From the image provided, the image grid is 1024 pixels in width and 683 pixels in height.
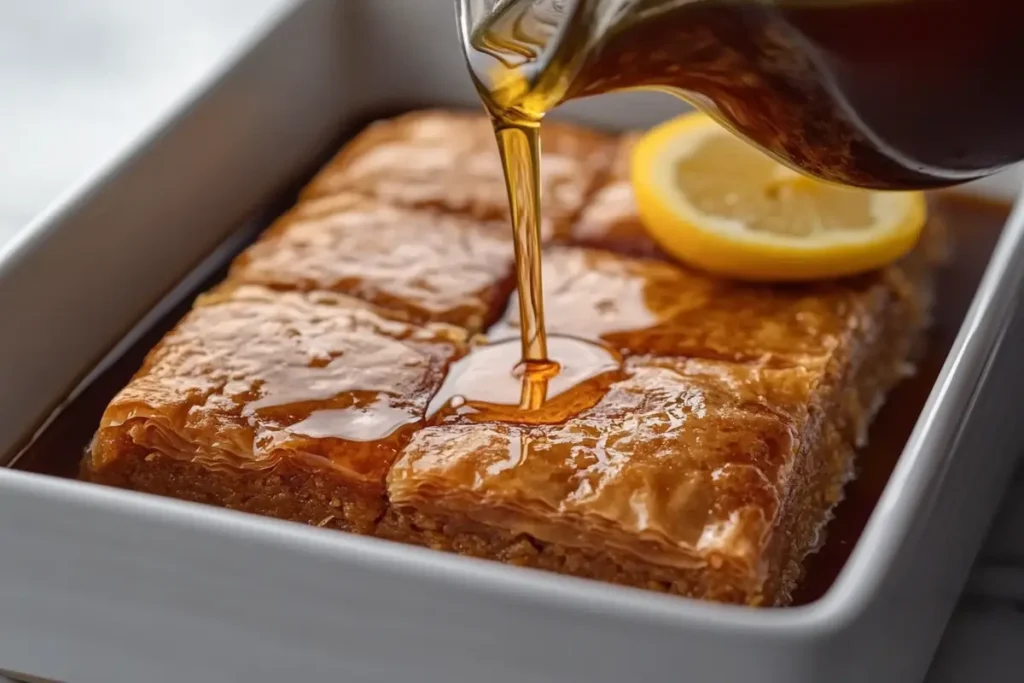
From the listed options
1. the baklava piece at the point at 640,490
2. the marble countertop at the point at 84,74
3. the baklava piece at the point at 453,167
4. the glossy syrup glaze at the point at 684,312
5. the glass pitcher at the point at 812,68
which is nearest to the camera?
the glass pitcher at the point at 812,68

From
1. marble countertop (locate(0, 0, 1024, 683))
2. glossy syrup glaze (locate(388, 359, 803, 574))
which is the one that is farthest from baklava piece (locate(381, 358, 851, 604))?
marble countertop (locate(0, 0, 1024, 683))

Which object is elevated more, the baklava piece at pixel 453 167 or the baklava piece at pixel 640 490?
the baklava piece at pixel 453 167

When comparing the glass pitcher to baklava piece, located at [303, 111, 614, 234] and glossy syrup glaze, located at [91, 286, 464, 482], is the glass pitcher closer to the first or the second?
glossy syrup glaze, located at [91, 286, 464, 482]

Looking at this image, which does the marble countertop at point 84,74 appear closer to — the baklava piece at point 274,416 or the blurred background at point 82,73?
the blurred background at point 82,73

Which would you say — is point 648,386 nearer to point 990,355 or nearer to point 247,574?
point 990,355

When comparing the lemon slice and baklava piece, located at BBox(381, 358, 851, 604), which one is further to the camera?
the lemon slice

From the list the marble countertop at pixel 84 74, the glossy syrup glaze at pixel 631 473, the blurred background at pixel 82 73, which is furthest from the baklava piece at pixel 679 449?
the blurred background at pixel 82 73
